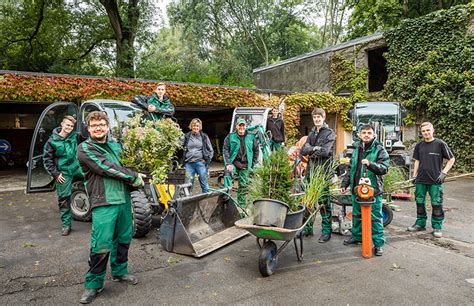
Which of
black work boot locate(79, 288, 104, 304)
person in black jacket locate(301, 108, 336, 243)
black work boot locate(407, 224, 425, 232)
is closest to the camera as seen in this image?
black work boot locate(79, 288, 104, 304)

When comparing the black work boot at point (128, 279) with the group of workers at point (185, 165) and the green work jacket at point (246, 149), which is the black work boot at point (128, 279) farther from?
the green work jacket at point (246, 149)

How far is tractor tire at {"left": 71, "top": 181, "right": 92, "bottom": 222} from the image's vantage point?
5832mm

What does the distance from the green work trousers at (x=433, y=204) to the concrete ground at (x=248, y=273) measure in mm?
221

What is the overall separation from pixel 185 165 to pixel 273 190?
10.2 feet

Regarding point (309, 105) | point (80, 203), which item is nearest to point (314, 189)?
point (80, 203)

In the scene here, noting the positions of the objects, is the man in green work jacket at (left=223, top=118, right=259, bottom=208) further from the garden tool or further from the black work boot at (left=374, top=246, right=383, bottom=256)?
the black work boot at (left=374, top=246, right=383, bottom=256)

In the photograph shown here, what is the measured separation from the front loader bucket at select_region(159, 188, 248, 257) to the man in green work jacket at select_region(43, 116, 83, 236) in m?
1.80

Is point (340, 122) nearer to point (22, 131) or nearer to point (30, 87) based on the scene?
point (30, 87)

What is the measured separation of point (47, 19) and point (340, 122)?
18595 mm

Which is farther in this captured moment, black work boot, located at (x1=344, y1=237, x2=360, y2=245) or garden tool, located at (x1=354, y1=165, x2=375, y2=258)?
black work boot, located at (x1=344, y1=237, x2=360, y2=245)

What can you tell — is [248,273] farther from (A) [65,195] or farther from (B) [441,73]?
(B) [441,73]

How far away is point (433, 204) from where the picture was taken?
523cm

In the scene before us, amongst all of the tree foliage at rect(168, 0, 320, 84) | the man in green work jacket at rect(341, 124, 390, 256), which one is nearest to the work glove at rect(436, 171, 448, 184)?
the man in green work jacket at rect(341, 124, 390, 256)

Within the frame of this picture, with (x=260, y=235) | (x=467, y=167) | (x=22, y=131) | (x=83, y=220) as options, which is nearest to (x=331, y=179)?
(x=260, y=235)
